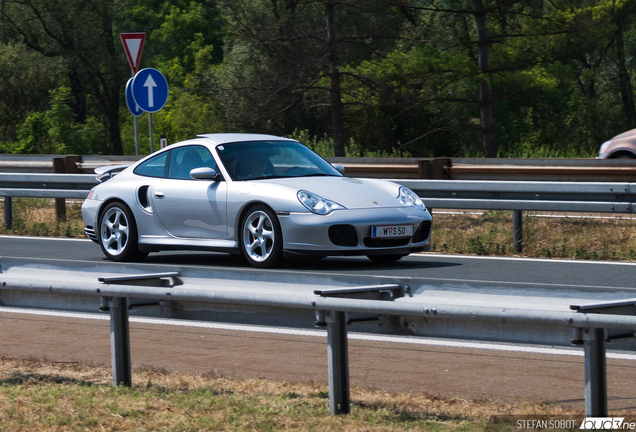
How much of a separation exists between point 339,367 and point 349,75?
21507 millimetres

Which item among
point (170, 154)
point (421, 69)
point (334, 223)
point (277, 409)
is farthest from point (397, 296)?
point (421, 69)

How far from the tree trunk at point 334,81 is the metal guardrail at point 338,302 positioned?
65.4 feet

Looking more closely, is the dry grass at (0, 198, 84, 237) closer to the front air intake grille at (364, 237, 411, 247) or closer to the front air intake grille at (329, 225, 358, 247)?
the front air intake grille at (329, 225, 358, 247)

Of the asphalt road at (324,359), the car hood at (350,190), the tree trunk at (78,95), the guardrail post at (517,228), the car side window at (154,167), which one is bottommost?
the asphalt road at (324,359)

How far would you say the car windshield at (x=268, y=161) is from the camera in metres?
9.88

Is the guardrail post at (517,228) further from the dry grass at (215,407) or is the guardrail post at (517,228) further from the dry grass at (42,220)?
the dry grass at (215,407)

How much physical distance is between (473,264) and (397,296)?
5870 millimetres

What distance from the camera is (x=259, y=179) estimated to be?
32.0 feet

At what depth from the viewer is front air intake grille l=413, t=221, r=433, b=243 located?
9469 millimetres

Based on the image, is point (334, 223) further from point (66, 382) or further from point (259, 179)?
point (66, 382)

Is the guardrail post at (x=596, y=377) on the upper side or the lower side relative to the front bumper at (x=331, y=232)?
lower

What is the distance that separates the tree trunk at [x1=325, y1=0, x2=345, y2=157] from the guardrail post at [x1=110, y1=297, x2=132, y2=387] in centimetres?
2010

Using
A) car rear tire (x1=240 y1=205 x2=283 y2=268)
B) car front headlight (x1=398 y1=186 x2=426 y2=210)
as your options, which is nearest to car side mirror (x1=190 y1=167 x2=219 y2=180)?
car rear tire (x1=240 y1=205 x2=283 y2=268)

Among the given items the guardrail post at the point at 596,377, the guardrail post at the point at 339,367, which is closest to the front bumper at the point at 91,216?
the guardrail post at the point at 339,367
